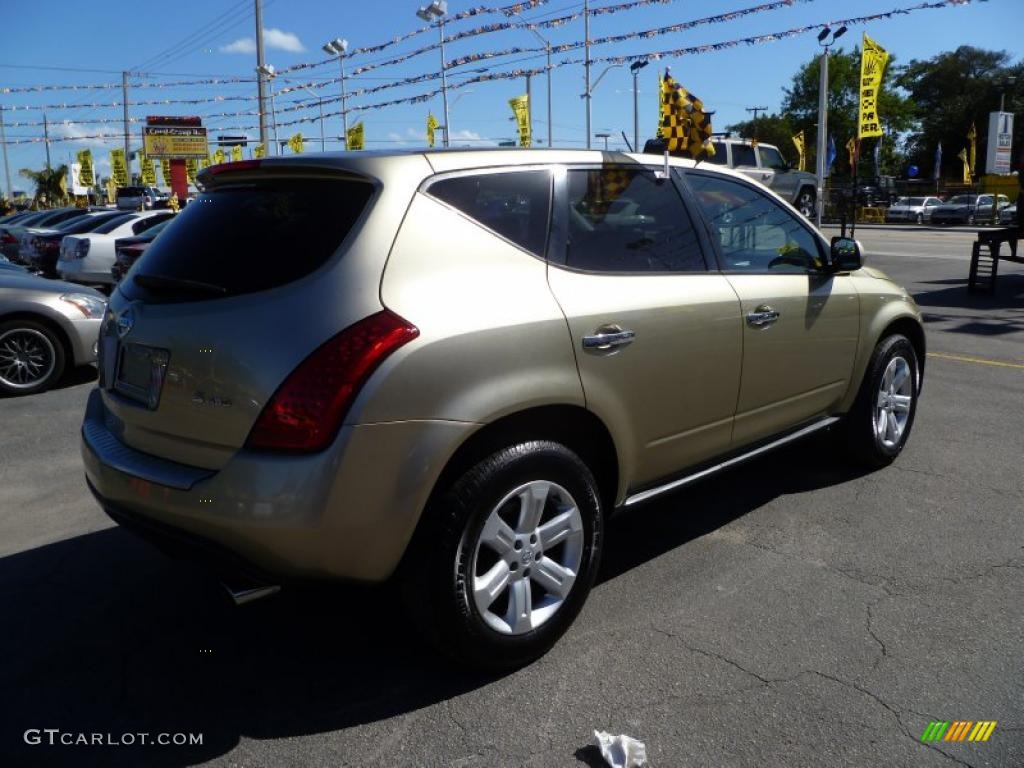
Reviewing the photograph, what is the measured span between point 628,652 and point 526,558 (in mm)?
535

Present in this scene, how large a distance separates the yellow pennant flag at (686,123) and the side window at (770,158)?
1998 cm

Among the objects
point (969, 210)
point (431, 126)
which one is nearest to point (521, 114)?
point (431, 126)

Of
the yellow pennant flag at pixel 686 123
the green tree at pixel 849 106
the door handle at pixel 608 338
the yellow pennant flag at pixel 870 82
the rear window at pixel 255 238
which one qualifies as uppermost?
the green tree at pixel 849 106

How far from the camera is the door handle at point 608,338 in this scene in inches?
115

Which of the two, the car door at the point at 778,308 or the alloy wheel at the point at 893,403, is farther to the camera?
the alloy wheel at the point at 893,403

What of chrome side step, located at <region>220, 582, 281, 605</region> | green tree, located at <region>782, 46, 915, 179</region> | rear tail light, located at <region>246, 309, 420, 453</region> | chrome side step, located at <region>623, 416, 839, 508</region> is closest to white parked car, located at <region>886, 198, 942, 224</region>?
green tree, located at <region>782, 46, 915, 179</region>

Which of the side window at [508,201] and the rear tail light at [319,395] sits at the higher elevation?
the side window at [508,201]

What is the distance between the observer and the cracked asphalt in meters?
2.48

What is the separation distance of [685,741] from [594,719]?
0.28 metres

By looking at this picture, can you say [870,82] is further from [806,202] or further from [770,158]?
[806,202]

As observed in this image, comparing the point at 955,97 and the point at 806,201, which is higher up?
the point at 955,97

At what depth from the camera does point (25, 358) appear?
24.5ft

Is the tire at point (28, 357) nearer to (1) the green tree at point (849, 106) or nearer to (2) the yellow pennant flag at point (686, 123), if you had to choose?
(2) the yellow pennant flag at point (686, 123)

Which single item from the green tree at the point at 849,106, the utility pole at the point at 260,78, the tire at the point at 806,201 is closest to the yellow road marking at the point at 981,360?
the tire at the point at 806,201
